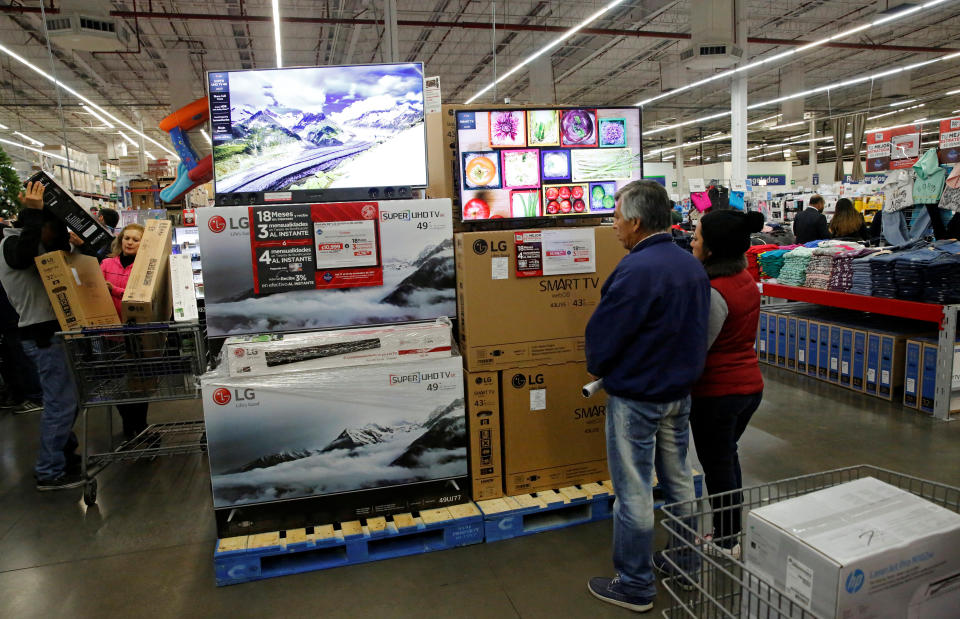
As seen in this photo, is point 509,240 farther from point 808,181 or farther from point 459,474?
point 808,181

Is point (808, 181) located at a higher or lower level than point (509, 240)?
higher

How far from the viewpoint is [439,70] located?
17.1m

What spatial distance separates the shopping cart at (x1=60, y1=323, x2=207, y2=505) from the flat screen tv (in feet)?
3.16

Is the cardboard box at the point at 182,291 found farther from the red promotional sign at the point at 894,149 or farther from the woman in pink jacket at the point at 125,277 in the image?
the red promotional sign at the point at 894,149

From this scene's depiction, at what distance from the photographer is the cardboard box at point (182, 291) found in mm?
3385

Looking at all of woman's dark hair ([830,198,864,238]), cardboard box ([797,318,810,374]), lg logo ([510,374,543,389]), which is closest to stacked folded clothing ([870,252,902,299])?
cardboard box ([797,318,810,374])

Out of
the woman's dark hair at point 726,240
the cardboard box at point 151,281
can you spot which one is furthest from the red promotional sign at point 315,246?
the woman's dark hair at point 726,240

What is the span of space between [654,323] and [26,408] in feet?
20.1

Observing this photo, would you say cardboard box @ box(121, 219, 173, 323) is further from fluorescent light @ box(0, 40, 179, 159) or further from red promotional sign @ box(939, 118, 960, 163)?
fluorescent light @ box(0, 40, 179, 159)

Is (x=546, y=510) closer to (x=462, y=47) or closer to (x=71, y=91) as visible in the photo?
(x=462, y=47)

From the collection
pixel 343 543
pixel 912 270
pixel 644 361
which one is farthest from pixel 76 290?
pixel 912 270

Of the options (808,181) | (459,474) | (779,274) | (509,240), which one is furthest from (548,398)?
(808,181)

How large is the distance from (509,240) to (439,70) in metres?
15.6

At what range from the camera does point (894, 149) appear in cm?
578
